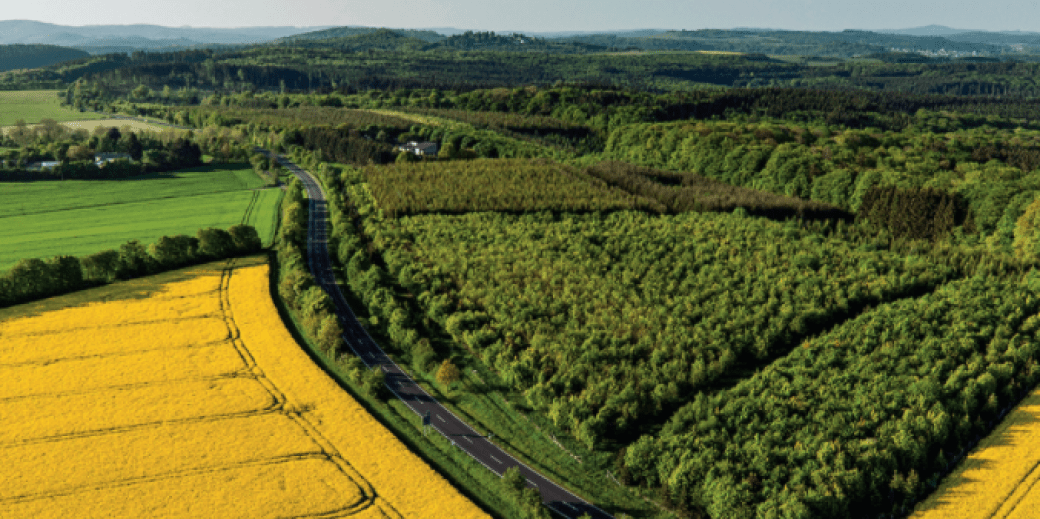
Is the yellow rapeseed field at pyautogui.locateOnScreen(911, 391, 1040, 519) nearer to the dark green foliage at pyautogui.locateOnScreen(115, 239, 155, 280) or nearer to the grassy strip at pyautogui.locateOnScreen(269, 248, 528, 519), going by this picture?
the grassy strip at pyautogui.locateOnScreen(269, 248, 528, 519)

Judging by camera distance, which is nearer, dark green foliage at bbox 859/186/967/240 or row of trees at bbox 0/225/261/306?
row of trees at bbox 0/225/261/306

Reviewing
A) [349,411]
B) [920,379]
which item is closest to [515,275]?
[349,411]

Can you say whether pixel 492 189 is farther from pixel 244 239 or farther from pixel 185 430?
pixel 185 430

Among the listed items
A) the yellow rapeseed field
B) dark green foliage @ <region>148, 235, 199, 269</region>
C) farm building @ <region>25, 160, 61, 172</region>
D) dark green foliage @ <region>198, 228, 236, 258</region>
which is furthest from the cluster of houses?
the yellow rapeseed field

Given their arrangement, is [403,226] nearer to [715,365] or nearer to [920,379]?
[715,365]

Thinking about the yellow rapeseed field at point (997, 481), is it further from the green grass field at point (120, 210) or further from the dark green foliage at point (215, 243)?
the green grass field at point (120, 210)

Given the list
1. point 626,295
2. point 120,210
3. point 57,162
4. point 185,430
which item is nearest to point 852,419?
point 626,295

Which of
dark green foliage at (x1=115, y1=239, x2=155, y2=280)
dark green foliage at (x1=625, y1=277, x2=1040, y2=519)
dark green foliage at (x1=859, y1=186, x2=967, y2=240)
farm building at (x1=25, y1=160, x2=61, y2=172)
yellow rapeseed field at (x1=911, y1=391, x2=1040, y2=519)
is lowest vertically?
yellow rapeseed field at (x1=911, y1=391, x2=1040, y2=519)

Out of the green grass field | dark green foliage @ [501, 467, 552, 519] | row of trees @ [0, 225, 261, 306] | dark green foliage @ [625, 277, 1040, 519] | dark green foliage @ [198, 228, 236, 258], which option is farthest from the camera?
the green grass field
